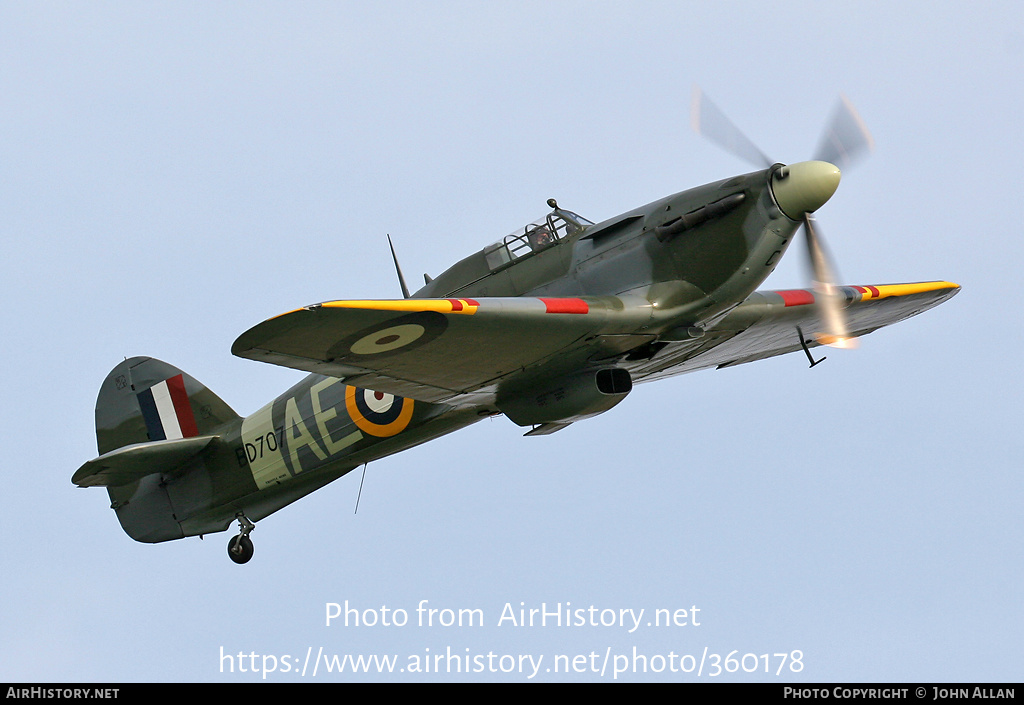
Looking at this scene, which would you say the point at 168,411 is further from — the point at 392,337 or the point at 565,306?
the point at 565,306

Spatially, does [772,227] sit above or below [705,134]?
below

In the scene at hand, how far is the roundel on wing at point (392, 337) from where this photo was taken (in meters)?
10.4

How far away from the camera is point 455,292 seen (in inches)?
496

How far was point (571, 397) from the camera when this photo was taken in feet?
39.9

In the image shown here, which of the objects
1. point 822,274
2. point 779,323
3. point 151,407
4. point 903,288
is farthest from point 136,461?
point 903,288

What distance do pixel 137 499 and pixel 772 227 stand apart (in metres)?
9.12

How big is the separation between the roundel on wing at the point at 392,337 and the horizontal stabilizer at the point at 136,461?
484cm

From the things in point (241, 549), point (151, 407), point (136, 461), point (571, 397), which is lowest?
point (571, 397)

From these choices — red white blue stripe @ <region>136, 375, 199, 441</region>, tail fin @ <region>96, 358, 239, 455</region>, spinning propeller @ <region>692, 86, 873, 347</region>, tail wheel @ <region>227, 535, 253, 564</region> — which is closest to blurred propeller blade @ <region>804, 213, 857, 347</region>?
spinning propeller @ <region>692, 86, 873, 347</region>

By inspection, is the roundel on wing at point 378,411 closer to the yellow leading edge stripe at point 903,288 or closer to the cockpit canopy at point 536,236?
the cockpit canopy at point 536,236

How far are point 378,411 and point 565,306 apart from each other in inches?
130

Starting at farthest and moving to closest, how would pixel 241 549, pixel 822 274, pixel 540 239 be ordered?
pixel 241 549, pixel 540 239, pixel 822 274
